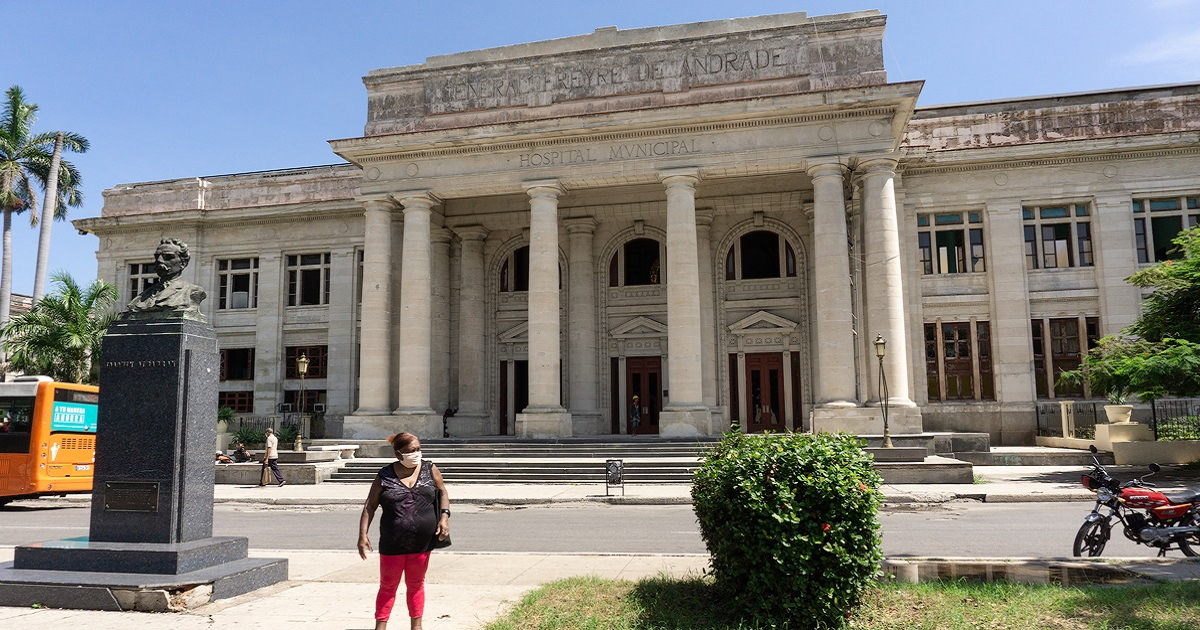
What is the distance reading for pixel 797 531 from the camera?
6.16 m

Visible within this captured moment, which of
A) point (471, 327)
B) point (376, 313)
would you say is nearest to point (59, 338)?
point (376, 313)

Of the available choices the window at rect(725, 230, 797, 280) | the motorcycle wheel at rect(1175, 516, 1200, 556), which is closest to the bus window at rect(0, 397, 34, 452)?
the motorcycle wheel at rect(1175, 516, 1200, 556)

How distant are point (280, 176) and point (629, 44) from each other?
1858cm

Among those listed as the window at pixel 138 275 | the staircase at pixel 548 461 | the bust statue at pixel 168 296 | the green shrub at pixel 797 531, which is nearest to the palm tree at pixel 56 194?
the window at pixel 138 275

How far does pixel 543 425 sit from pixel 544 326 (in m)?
3.49

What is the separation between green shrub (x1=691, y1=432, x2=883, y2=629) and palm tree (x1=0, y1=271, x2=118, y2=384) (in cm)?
3354

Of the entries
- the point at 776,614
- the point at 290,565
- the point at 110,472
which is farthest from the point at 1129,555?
the point at 110,472

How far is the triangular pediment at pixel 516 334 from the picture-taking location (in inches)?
1389

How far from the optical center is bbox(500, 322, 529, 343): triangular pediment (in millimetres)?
35281

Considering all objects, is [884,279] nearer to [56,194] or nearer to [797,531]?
[797,531]

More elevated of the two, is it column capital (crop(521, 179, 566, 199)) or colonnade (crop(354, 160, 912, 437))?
column capital (crop(521, 179, 566, 199))

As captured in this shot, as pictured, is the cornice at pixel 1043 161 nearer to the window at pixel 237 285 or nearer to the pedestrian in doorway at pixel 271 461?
the pedestrian in doorway at pixel 271 461

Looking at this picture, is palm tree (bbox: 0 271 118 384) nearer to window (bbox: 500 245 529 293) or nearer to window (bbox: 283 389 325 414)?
window (bbox: 283 389 325 414)

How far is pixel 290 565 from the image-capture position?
9953 mm
